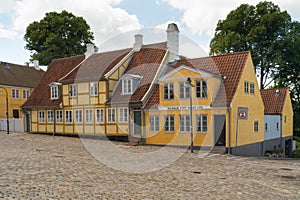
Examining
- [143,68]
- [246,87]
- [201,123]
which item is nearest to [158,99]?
[201,123]

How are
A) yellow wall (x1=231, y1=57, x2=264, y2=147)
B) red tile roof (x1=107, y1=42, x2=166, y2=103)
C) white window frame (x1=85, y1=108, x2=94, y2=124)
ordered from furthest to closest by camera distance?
white window frame (x1=85, y1=108, x2=94, y2=124) → red tile roof (x1=107, y1=42, x2=166, y2=103) → yellow wall (x1=231, y1=57, x2=264, y2=147)

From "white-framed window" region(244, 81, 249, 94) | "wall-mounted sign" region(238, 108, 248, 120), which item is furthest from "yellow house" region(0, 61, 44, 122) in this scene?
"wall-mounted sign" region(238, 108, 248, 120)

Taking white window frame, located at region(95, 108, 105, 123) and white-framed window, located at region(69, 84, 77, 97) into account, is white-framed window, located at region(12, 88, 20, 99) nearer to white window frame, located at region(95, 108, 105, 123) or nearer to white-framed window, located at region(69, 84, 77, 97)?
white-framed window, located at region(69, 84, 77, 97)

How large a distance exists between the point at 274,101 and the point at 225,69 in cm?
1023

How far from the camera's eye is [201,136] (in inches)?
758

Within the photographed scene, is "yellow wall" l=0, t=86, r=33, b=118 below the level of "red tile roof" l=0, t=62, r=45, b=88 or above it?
below

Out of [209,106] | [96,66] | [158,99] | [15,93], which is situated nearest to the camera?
[209,106]

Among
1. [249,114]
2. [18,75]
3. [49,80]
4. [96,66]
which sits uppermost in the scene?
[96,66]

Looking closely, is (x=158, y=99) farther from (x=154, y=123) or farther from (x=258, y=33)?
(x=258, y=33)

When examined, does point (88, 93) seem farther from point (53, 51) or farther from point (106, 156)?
point (53, 51)

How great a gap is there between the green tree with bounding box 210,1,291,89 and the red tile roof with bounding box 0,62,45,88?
24.1 metres

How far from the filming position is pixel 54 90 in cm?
2806

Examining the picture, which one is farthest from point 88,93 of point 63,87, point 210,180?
point 210,180

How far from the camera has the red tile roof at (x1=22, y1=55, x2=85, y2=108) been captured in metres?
28.4
